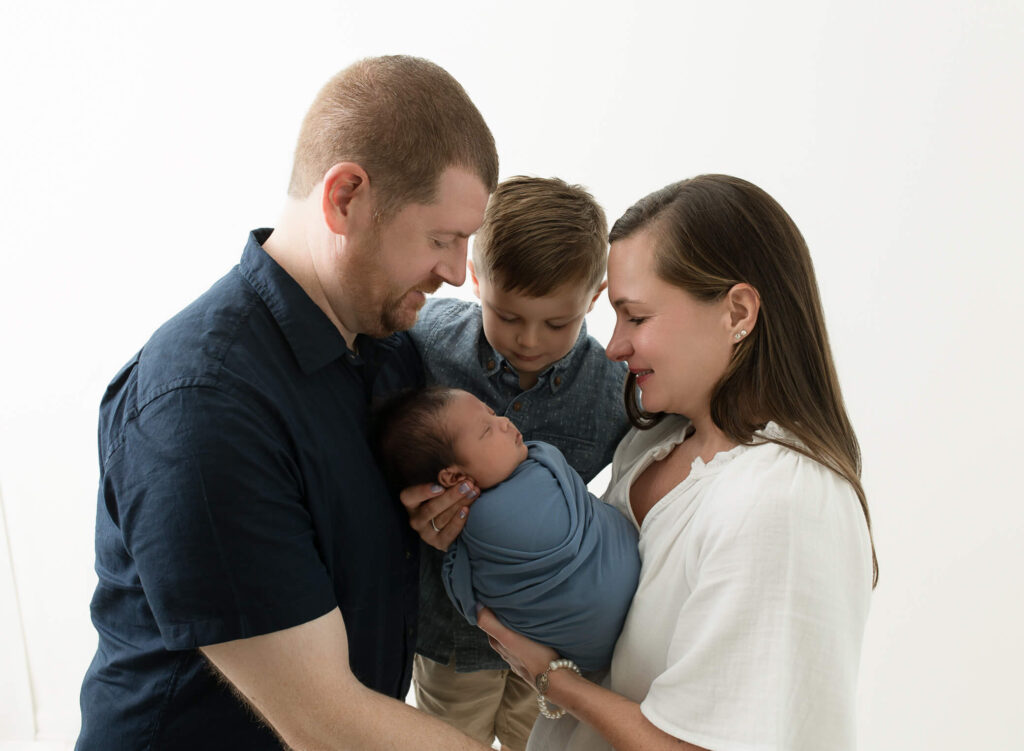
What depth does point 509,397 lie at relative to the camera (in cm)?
178

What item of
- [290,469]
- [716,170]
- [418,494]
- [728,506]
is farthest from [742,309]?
[716,170]

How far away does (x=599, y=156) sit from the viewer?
2.43 m

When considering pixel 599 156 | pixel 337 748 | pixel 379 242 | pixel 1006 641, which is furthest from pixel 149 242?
pixel 1006 641

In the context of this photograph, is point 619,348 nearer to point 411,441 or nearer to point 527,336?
point 527,336

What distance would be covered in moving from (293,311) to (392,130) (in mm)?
326

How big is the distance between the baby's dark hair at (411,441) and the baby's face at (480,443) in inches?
0.7

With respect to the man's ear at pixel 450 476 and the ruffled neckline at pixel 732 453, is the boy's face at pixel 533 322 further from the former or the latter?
the ruffled neckline at pixel 732 453

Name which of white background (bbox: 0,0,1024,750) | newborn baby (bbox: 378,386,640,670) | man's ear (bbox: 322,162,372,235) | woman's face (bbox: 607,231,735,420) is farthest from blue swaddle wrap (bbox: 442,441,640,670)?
white background (bbox: 0,0,1024,750)

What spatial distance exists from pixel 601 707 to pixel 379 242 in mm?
841

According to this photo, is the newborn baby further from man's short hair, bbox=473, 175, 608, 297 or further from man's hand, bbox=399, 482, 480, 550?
man's short hair, bbox=473, 175, 608, 297

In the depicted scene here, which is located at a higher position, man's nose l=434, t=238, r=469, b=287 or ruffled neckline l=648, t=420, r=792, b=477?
man's nose l=434, t=238, r=469, b=287

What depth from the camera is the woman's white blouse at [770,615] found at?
113 cm

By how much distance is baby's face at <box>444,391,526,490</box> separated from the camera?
1.49 metres

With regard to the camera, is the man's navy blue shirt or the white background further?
the white background
